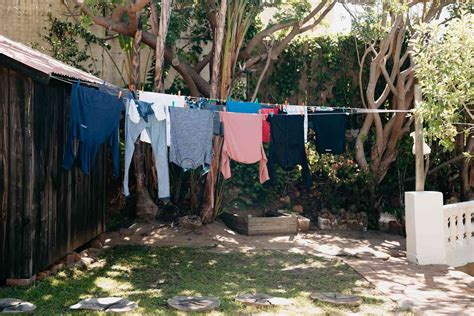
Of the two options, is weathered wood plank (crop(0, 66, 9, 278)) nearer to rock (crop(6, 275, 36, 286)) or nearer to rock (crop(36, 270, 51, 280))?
rock (crop(6, 275, 36, 286))

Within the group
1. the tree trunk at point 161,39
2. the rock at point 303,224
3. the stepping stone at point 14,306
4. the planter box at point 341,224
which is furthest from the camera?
the planter box at point 341,224

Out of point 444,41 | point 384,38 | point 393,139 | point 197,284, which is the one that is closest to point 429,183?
point 393,139

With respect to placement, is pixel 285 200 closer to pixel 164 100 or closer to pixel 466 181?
pixel 466 181

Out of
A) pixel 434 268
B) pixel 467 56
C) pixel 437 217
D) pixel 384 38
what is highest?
pixel 384 38

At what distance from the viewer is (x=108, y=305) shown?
218 inches

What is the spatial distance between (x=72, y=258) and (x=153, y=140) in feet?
6.71

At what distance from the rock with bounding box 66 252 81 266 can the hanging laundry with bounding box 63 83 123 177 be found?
138 cm

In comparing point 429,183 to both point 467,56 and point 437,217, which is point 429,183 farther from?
point 467,56

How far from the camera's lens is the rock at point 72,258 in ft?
24.5

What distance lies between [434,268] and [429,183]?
483cm

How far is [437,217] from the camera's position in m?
8.09

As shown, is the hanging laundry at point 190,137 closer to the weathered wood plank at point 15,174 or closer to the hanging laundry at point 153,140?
the hanging laundry at point 153,140

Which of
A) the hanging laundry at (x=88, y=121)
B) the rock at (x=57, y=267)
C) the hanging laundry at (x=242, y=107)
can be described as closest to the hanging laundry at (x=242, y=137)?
the hanging laundry at (x=242, y=107)

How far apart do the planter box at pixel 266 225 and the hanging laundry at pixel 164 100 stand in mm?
2965
